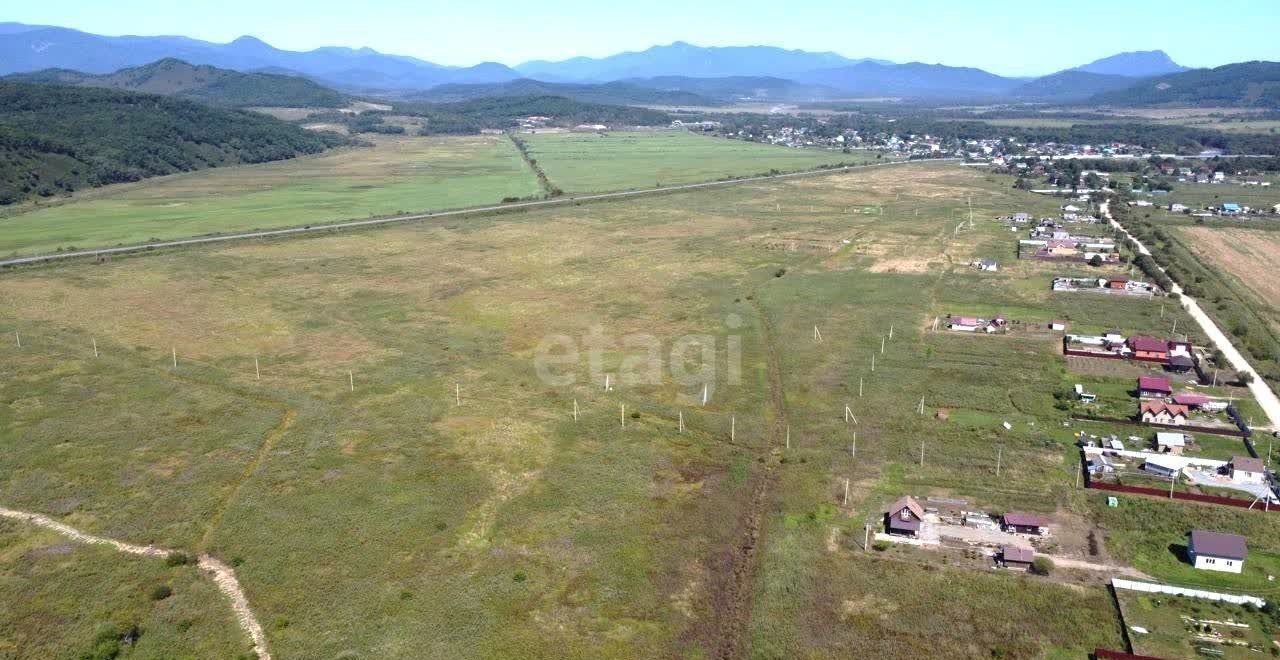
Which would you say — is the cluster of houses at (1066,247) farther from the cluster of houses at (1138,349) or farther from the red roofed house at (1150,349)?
the red roofed house at (1150,349)

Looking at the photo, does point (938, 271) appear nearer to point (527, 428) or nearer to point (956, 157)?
point (527, 428)

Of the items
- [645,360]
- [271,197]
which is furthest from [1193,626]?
[271,197]

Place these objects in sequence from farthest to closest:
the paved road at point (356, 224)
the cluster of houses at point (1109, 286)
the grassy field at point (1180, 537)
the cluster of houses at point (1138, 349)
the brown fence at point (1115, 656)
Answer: the paved road at point (356, 224)
the cluster of houses at point (1109, 286)
the cluster of houses at point (1138, 349)
the grassy field at point (1180, 537)
the brown fence at point (1115, 656)

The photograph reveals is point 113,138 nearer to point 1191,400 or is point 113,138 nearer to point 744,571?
point 744,571

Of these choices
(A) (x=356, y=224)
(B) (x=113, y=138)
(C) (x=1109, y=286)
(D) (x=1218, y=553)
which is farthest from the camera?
(B) (x=113, y=138)

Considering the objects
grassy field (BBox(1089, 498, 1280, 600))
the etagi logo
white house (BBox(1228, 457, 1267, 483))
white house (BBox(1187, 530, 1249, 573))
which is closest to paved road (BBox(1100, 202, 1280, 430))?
white house (BBox(1228, 457, 1267, 483))

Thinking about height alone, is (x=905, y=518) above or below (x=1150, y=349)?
below

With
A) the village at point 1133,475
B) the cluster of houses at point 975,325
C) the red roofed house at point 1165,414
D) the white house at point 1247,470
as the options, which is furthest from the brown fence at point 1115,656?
the cluster of houses at point 975,325

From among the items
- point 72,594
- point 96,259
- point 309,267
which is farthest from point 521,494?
point 96,259
